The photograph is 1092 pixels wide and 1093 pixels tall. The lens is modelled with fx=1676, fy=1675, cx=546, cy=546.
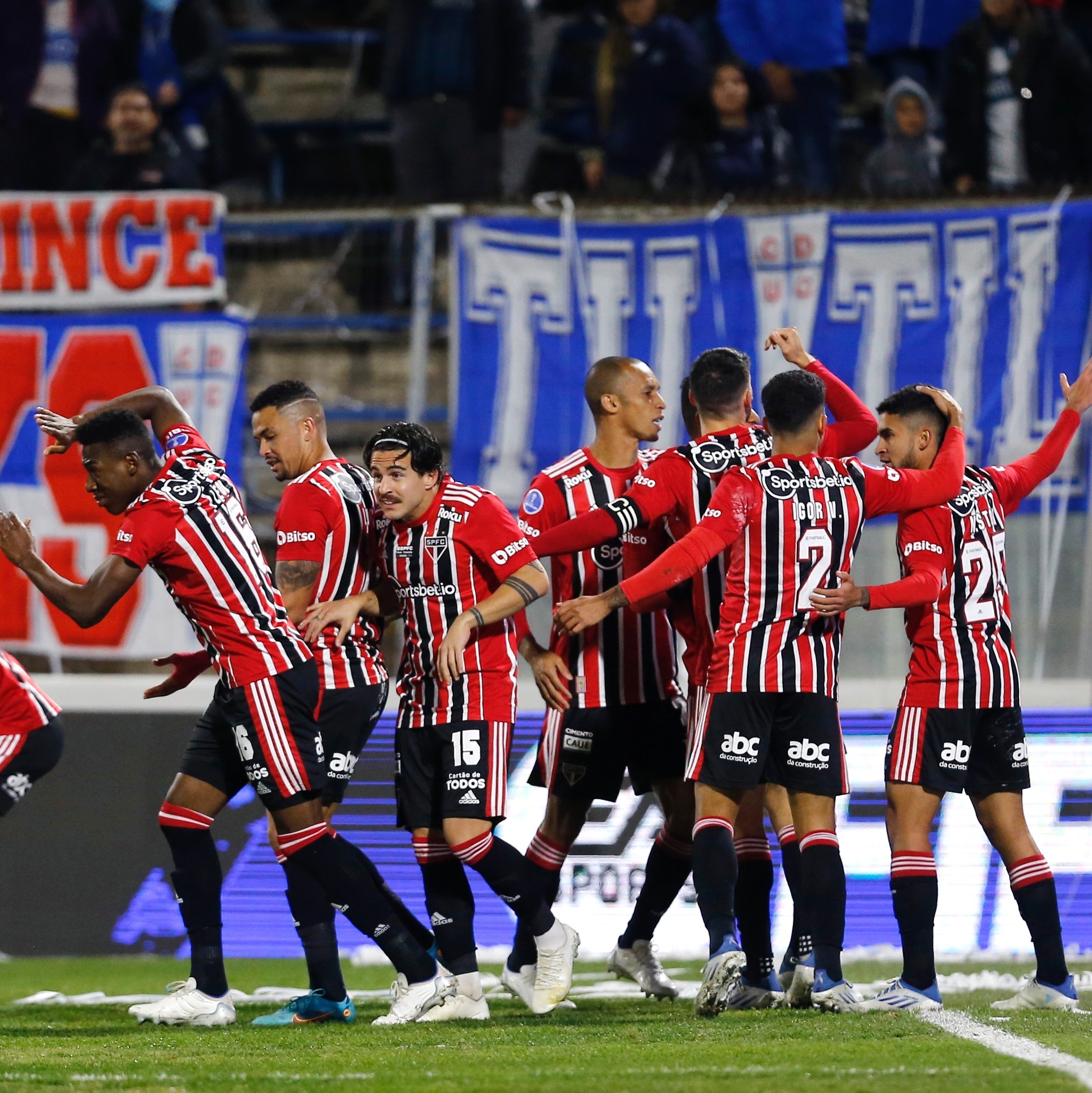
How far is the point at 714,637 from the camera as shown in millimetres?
6191

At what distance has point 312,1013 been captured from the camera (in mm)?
6051

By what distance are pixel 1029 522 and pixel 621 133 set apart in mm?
4187

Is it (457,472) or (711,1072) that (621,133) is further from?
(711,1072)

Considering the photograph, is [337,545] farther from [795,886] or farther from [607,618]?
[795,886]

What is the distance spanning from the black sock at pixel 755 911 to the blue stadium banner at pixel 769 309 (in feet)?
13.6

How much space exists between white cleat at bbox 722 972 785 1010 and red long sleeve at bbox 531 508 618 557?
1.68 metres

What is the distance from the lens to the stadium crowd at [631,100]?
11445 mm

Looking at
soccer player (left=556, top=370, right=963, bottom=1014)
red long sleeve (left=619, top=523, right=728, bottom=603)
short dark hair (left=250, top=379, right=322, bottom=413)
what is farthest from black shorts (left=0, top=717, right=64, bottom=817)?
red long sleeve (left=619, top=523, right=728, bottom=603)

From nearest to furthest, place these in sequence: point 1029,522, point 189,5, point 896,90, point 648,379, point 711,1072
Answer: point 711,1072 < point 648,379 < point 1029,522 < point 896,90 < point 189,5

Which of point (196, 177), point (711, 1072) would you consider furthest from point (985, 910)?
point (196, 177)

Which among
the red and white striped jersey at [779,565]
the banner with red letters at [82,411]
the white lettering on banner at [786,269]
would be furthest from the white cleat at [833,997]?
the banner with red letters at [82,411]

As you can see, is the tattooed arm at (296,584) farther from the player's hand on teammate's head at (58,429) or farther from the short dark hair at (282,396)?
the player's hand on teammate's head at (58,429)

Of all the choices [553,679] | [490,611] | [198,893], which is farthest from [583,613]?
[198,893]

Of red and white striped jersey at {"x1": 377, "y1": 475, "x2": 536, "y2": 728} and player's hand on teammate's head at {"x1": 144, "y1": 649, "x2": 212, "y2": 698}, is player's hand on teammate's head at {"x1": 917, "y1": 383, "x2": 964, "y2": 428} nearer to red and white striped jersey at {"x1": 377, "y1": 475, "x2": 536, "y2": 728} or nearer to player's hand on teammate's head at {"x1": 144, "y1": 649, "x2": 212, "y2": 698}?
red and white striped jersey at {"x1": 377, "y1": 475, "x2": 536, "y2": 728}
